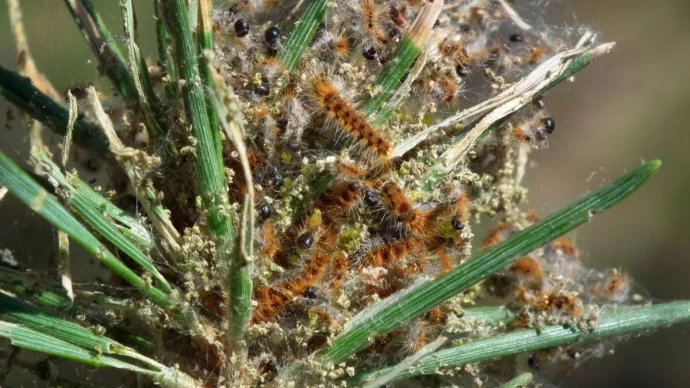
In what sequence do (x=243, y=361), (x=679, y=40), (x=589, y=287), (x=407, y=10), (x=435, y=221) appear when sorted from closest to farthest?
(x=243, y=361) < (x=435, y=221) < (x=407, y=10) < (x=589, y=287) < (x=679, y=40)

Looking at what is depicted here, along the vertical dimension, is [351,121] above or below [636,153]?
below

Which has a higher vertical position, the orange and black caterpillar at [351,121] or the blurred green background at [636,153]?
the blurred green background at [636,153]

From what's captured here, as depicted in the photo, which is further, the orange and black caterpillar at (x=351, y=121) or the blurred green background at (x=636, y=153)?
the blurred green background at (x=636, y=153)

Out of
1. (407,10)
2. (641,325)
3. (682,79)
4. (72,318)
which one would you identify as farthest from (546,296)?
(682,79)

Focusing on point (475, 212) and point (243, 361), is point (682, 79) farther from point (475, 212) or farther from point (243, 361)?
point (243, 361)
